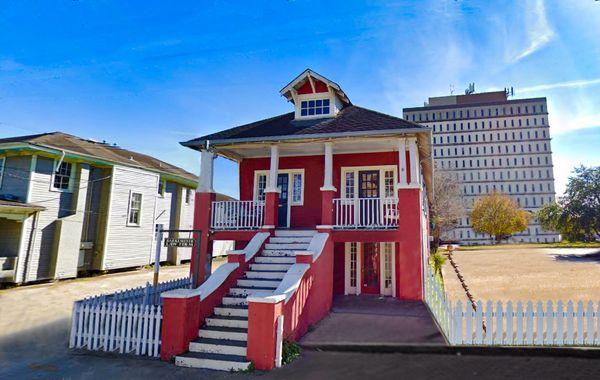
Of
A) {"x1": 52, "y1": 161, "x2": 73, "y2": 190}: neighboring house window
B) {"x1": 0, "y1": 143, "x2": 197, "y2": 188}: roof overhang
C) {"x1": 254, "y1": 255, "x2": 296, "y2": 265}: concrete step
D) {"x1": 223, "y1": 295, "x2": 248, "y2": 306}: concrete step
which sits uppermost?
{"x1": 0, "y1": 143, "x2": 197, "y2": 188}: roof overhang

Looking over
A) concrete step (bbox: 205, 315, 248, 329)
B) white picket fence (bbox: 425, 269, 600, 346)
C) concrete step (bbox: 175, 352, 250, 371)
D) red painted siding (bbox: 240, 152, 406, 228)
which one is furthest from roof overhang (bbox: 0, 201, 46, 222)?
white picket fence (bbox: 425, 269, 600, 346)

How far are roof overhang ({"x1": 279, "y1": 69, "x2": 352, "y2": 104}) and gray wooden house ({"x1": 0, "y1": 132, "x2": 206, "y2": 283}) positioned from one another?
11.2 metres

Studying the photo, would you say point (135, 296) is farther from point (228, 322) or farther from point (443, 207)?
point (443, 207)

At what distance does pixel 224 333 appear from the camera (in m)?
7.14

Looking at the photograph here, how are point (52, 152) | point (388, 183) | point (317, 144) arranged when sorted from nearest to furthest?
point (317, 144) → point (388, 183) → point (52, 152)

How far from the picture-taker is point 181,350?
679 centimetres

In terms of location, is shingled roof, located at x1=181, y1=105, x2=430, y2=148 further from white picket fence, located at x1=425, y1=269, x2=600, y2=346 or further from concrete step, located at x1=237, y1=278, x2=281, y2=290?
white picket fence, located at x1=425, y1=269, x2=600, y2=346

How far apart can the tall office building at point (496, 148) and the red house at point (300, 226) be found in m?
82.8

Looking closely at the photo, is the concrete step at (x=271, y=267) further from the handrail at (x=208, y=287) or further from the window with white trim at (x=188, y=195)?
the window with white trim at (x=188, y=195)

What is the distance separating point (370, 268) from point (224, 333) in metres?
6.38

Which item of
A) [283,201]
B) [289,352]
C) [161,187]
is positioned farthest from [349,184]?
[161,187]

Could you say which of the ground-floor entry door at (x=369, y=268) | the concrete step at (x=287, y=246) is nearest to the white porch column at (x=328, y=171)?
the concrete step at (x=287, y=246)

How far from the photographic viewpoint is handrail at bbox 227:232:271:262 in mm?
9367

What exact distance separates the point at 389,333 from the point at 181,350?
4318 millimetres
